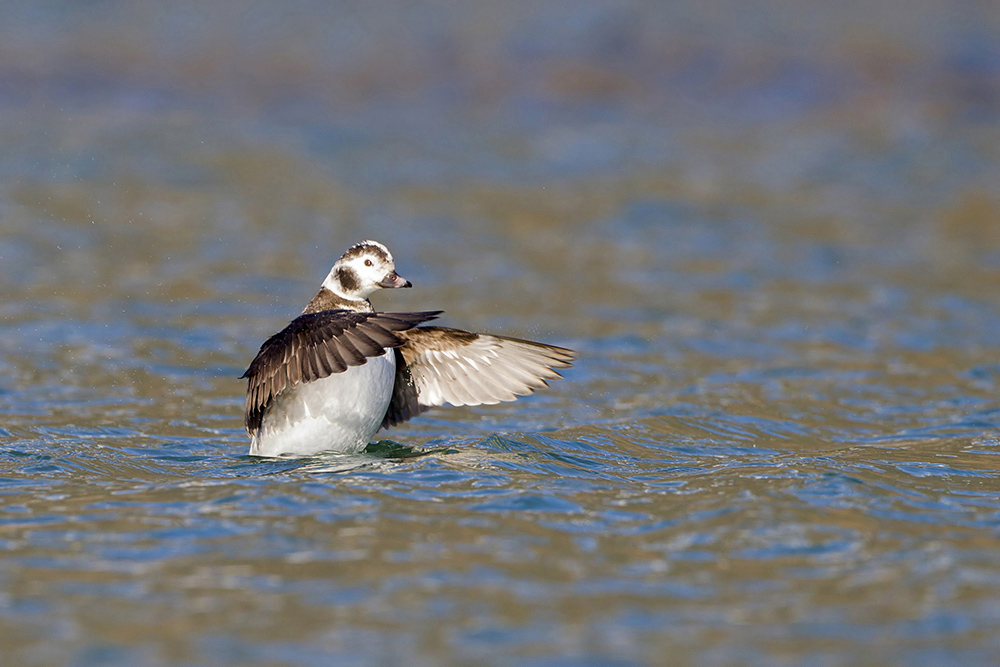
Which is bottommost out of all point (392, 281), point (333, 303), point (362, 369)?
point (362, 369)

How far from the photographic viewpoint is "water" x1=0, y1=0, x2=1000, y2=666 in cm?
582

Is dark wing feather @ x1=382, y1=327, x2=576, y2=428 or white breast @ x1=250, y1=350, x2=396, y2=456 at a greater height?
dark wing feather @ x1=382, y1=327, x2=576, y2=428

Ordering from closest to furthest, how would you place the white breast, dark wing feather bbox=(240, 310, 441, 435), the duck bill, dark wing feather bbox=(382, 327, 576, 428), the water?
the water
dark wing feather bbox=(240, 310, 441, 435)
the white breast
the duck bill
dark wing feather bbox=(382, 327, 576, 428)

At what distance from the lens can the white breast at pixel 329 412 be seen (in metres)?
7.88

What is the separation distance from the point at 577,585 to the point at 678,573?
501 millimetres

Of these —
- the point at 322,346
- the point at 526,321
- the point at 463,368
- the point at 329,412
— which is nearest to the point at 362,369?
the point at 329,412

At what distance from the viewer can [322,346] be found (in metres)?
7.31

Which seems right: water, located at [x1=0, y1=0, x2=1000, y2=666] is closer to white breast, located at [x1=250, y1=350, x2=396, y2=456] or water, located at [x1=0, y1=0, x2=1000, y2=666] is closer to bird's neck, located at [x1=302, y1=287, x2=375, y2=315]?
white breast, located at [x1=250, y1=350, x2=396, y2=456]

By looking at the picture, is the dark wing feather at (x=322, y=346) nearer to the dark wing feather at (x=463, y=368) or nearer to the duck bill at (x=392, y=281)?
the duck bill at (x=392, y=281)

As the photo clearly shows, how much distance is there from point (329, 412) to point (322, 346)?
74 cm

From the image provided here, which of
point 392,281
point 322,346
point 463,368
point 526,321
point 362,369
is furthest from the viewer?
point 526,321

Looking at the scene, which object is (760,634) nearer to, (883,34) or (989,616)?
(989,616)

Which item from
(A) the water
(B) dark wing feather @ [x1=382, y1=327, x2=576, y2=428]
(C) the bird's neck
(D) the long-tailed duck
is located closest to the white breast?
(D) the long-tailed duck

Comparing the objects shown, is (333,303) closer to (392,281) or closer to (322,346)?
(392,281)
